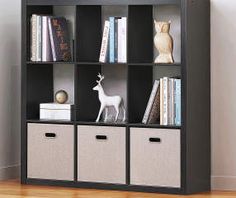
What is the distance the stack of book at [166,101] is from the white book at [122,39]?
0.26 meters

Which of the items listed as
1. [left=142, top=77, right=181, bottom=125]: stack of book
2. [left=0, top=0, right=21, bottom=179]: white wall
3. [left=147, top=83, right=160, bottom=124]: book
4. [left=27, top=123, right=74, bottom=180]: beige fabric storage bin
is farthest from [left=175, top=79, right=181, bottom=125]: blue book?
[left=0, top=0, right=21, bottom=179]: white wall

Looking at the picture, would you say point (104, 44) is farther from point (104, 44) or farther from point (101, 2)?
point (101, 2)

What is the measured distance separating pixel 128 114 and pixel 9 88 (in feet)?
3.22

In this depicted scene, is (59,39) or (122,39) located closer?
(122,39)

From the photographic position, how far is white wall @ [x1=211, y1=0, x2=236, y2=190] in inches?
195

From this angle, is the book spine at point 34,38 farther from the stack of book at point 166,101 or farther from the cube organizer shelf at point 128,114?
the stack of book at point 166,101

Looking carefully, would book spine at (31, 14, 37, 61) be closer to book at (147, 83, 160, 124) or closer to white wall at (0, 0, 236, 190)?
book at (147, 83, 160, 124)

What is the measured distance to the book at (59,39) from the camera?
5105mm

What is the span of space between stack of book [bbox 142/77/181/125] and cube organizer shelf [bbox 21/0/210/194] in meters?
0.06

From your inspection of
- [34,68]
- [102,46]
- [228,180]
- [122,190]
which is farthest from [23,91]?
[228,180]

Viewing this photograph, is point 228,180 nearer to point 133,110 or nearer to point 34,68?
point 133,110

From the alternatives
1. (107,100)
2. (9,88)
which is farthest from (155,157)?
(9,88)

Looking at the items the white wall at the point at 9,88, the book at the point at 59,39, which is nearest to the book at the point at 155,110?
the book at the point at 59,39

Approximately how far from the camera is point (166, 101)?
480 cm
